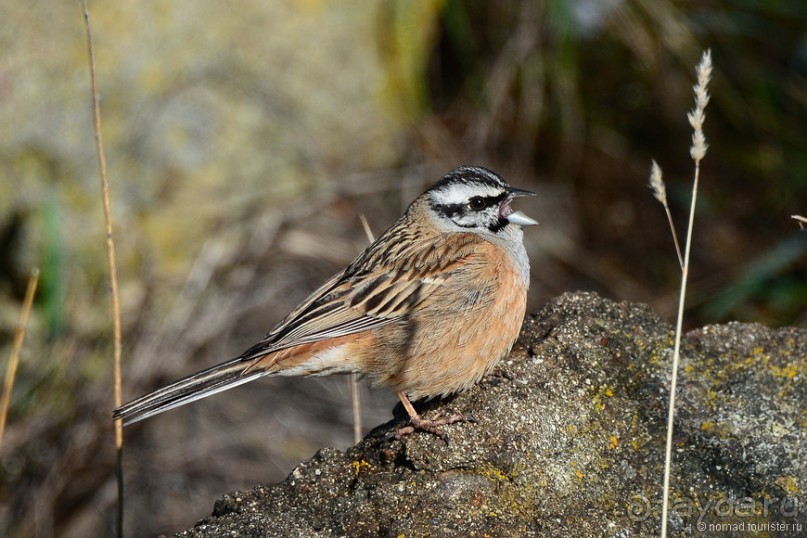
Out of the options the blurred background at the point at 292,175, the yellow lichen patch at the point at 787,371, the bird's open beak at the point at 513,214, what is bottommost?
the blurred background at the point at 292,175

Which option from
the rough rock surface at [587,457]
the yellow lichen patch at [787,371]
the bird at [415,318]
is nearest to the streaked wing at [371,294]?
the bird at [415,318]

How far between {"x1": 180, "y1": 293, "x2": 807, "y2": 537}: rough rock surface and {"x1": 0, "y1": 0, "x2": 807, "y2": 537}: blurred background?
119 inches

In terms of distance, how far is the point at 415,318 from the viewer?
173 inches

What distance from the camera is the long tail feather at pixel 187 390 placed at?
3.85 m

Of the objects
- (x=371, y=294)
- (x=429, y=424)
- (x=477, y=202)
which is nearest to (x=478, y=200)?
(x=477, y=202)

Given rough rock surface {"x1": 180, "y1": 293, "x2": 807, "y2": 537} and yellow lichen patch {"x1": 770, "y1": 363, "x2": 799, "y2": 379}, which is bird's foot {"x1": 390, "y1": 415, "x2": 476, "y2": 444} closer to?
rough rock surface {"x1": 180, "y1": 293, "x2": 807, "y2": 537}

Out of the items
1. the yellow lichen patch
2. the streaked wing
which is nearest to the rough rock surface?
the yellow lichen patch

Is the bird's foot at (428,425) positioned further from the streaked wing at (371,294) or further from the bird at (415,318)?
the streaked wing at (371,294)

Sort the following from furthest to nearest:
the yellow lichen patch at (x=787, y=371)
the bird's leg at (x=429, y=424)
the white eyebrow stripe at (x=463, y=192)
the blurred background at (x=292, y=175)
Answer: the blurred background at (x=292, y=175) < the white eyebrow stripe at (x=463, y=192) < the yellow lichen patch at (x=787, y=371) < the bird's leg at (x=429, y=424)

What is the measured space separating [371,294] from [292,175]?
10.2 ft

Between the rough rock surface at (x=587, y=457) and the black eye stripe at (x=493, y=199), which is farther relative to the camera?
the black eye stripe at (x=493, y=199)

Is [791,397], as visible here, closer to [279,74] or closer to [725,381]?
[725,381]

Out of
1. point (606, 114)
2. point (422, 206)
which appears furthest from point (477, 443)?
point (606, 114)

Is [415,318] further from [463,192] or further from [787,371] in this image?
[787,371]
